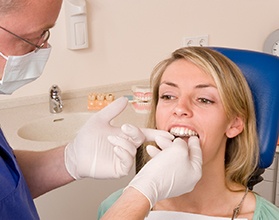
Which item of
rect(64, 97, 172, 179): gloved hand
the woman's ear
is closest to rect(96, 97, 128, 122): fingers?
rect(64, 97, 172, 179): gloved hand

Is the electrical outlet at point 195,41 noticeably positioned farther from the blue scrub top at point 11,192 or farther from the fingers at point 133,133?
the blue scrub top at point 11,192

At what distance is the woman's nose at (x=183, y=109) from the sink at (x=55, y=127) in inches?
37.4

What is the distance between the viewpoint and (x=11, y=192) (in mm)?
1278

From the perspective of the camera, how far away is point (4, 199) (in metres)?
1.25

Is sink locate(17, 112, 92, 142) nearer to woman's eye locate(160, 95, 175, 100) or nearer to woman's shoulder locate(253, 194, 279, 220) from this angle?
woman's eye locate(160, 95, 175, 100)

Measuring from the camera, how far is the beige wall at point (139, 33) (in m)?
2.57

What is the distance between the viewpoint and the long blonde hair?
5.25 feet

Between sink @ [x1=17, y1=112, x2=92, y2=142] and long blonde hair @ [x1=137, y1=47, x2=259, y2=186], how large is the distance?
2.55 feet

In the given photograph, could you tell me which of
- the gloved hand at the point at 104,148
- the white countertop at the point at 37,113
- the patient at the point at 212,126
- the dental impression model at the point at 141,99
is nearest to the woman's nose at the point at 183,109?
the patient at the point at 212,126

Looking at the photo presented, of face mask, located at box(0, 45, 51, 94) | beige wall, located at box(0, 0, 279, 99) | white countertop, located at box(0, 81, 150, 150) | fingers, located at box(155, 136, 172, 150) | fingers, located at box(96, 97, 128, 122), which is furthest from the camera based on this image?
beige wall, located at box(0, 0, 279, 99)

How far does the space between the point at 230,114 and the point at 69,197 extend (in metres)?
0.76

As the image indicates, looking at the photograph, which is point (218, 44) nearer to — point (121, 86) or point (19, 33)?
point (121, 86)

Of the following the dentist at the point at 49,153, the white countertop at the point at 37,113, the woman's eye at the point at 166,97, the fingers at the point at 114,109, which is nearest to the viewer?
the dentist at the point at 49,153

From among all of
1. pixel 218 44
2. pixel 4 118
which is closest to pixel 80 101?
pixel 4 118
